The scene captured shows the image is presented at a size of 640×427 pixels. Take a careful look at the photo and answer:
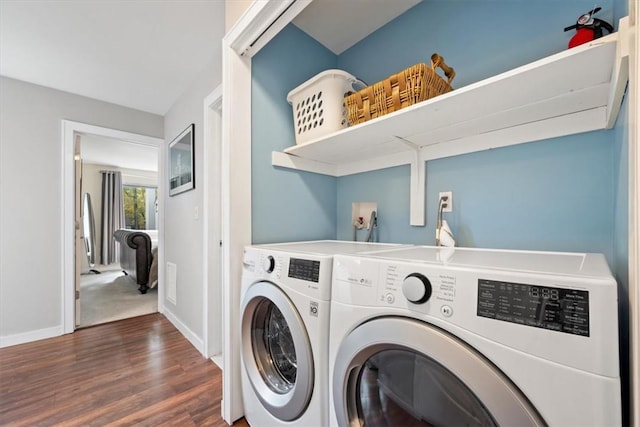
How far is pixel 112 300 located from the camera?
11.3 feet

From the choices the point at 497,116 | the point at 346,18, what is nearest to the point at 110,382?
the point at 497,116

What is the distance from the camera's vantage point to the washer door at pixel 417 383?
0.53 metres

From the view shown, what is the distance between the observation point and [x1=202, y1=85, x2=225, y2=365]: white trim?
2059 mm

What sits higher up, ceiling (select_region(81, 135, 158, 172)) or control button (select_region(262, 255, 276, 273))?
ceiling (select_region(81, 135, 158, 172))

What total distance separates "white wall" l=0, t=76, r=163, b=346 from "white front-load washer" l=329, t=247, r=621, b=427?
3.02 meters

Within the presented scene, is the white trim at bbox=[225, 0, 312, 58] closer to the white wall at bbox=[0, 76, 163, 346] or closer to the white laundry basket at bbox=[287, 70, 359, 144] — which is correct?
the white laundry basket at bbox=[287, 70, 359, 144]

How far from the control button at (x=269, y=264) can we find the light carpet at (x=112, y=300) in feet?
8.78

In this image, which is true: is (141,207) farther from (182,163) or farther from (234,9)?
(234,9)

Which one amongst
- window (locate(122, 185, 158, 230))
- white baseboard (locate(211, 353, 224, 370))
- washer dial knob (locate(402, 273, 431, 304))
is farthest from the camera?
window (locate(122, 185, 158, 230))

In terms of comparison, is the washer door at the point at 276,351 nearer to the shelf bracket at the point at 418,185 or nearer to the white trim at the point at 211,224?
the shelf bracket at the point at 418,185

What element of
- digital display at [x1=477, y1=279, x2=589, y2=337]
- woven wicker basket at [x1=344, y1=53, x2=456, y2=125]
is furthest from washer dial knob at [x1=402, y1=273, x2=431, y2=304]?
woven wicker basket at [x1=344, y1=53, x2=456, y2=125]

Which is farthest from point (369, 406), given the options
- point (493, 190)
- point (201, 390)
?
point (201, 390)

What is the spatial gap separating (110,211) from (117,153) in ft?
6.84

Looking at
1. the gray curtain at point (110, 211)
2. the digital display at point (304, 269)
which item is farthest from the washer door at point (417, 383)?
the gray curtain at point (110, 211)
